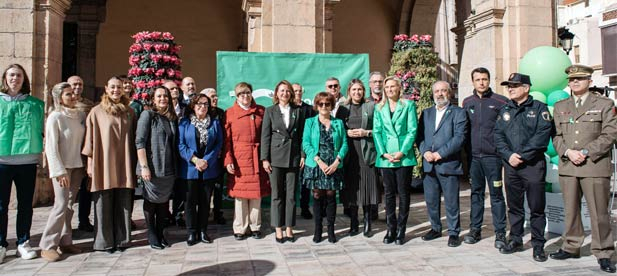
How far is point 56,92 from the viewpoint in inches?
180

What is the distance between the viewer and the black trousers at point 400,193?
16.8 feet

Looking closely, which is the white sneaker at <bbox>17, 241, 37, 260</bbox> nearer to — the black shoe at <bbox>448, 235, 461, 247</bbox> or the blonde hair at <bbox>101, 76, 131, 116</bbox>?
the blonde hair at <bbox>101, 76, 131, 116</bbox>

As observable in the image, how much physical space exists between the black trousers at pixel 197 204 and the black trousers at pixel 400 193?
6.25 feet

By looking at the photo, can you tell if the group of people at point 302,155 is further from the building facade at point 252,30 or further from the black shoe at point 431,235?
the building facade at point 252,30

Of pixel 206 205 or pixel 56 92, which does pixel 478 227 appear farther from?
pixel 56 92

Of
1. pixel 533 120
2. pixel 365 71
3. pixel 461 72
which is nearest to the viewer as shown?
pixel 533 120

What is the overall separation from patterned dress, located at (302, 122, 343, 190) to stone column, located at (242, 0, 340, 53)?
300 centimetres

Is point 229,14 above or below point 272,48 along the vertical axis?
above

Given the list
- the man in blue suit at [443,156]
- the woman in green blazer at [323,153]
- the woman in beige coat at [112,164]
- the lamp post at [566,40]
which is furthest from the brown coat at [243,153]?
the lamp post at [566,40]

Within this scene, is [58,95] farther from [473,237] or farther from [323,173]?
[473,237]

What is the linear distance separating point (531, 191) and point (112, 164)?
4.03 m

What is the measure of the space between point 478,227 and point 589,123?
156 cm

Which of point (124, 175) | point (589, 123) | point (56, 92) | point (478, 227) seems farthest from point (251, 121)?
point (589, 123)

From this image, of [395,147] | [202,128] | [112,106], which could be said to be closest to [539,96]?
[395,147]
